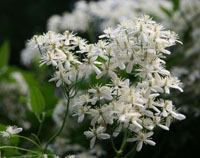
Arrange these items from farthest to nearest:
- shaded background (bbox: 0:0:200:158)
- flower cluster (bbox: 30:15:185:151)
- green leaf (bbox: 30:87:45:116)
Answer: shaded background (bbox: 0:0:200:158) < green leaf (bbox: 30:87:45:116) < flower cluster (bbox: 30:15:185:151)

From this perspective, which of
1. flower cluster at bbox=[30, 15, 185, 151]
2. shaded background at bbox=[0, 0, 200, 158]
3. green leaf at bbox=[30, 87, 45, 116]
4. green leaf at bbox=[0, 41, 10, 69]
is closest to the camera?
flower cluster at bbox=[30, 15, 185, 151]

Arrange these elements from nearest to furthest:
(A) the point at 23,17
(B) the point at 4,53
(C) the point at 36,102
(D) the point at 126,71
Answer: (D) the point at 126,71, (C) the point at 36,102, (B) the point at 4,53, (A) the point at 23,17

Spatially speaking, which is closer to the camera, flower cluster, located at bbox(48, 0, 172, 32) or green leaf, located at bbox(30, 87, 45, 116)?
green leaf, located at bbox(30, 87, 45, 116)

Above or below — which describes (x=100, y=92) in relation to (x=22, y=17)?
below

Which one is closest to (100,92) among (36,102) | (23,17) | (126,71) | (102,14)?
(126,71)

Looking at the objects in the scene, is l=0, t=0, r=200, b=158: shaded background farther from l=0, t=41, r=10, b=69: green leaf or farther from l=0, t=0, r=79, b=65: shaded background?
l=0, t=41, r=10, b=69: green leaf

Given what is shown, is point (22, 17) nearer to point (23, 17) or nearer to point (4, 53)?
point (23, 17)

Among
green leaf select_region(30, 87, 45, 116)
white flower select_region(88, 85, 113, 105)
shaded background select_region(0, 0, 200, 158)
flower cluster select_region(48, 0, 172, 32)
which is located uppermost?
shaded background select_region(0, 0, 200, 158)

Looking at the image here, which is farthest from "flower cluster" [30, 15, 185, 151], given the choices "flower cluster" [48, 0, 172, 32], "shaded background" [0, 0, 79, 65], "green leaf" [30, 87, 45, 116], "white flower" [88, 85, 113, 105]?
"shaded background" [0, 0, 79, 65]

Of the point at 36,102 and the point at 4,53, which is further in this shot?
the point at 4,53

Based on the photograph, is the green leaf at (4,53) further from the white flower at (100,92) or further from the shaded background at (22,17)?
the shaded background at (22,17)

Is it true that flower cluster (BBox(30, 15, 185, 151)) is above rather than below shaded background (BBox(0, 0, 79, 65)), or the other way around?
below

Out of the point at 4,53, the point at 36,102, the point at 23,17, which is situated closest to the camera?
the point at 36,102
